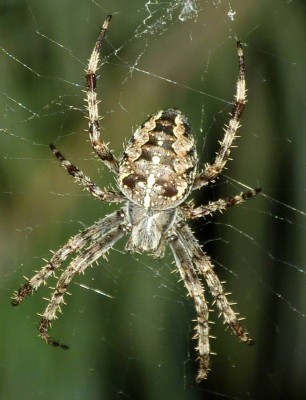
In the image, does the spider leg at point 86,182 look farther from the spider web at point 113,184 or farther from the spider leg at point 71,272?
the spider web at point 113,184

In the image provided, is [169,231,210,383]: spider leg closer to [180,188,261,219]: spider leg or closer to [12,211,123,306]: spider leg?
[180,188,261,219]: spider leg

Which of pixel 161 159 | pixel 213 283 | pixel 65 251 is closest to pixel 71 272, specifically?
pixel 65 251

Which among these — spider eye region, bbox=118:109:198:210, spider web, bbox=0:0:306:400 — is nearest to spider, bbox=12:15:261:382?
spider eye region, bbox=118:109:198:210

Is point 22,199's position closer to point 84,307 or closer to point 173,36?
point 84,307

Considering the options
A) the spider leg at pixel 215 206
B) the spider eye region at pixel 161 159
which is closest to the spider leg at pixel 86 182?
the spider eye region at pixel 161 159

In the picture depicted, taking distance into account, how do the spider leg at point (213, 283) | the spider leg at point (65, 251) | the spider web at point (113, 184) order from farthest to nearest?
the spider web at point (113, 184)
the spider leg at point (213, 283)
the spider leg at point (65, 251)

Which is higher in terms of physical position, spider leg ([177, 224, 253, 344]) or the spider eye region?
the spider eye region

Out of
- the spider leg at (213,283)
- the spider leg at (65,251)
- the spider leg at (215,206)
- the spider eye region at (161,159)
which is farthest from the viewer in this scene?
the spider leg at (213,283)

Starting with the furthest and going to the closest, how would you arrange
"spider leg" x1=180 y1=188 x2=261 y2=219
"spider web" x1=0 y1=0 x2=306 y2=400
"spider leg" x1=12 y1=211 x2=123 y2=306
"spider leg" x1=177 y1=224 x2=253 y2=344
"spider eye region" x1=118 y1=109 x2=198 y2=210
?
"spider web" x1=0 y1=0 x2=306 y2=400 < "spider leg" x1=177 y1=224 x2=253 y2=344 < "spider leg" x1=12 y1=211 x2=123 y2=306 < "spider leg" x1=180 y1=188 x2=261 y2=219 < "spider eye region" x1=118 y1=109 x2=198 y2=210

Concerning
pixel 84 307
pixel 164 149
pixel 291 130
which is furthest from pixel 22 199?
pixel 291 130
